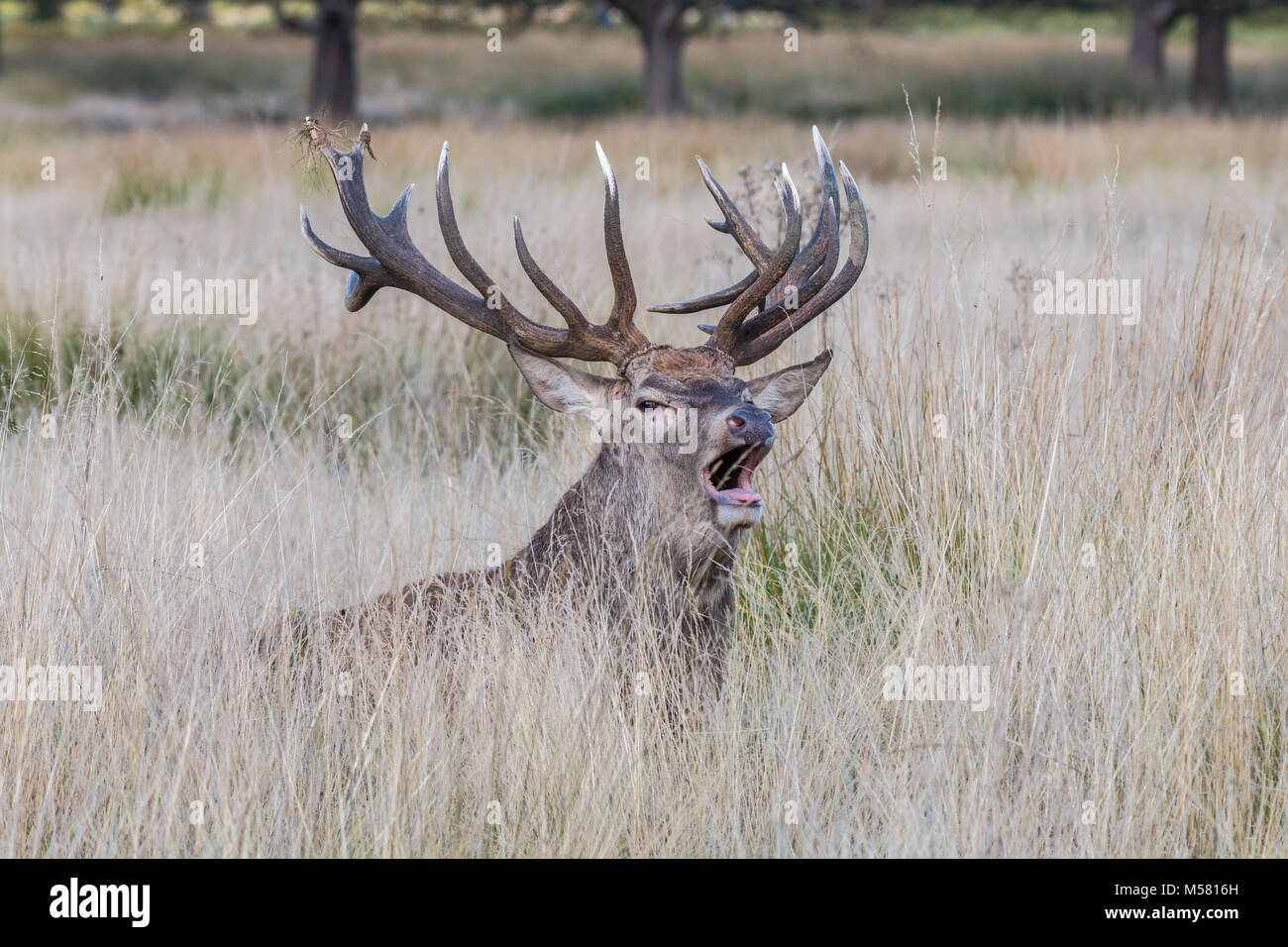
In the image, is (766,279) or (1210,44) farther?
(1210,44)

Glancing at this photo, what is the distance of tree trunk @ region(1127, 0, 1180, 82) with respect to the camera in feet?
96.9

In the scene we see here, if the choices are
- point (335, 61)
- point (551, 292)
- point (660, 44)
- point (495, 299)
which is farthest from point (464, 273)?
point (660, 44)

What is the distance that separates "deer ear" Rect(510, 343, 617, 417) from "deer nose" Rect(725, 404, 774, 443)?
0.52 m

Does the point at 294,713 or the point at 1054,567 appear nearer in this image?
the point at 294,713

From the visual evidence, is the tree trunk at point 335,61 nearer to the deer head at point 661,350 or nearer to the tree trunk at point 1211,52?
the tree trunk at point 1211,52

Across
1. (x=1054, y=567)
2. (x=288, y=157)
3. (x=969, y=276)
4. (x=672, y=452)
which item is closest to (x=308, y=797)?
(x=672, y=452)

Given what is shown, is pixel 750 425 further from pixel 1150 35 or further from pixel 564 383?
pixel 1150 35

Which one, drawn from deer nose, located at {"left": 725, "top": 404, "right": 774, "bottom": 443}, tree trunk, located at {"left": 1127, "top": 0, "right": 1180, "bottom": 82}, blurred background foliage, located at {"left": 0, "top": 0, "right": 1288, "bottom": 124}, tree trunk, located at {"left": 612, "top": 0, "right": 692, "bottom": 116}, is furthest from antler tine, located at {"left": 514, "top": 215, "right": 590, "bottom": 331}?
tree trunk, located at {"left": 1127, "top": 0, "right": 1180, "bottom": 82}

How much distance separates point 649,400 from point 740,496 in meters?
0.43

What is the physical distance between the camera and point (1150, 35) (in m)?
30.5

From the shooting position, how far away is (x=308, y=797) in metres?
3.36

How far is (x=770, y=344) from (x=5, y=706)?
220 cm

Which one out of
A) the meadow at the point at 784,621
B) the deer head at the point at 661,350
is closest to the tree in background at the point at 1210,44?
the meadow at the point at 784,621

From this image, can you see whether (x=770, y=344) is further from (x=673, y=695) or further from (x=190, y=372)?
(x=190, y=372)
